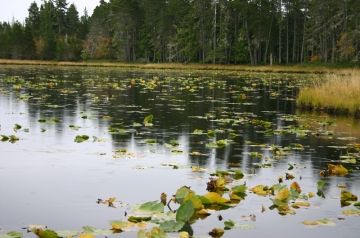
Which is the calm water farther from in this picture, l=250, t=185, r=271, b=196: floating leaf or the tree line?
the tree line

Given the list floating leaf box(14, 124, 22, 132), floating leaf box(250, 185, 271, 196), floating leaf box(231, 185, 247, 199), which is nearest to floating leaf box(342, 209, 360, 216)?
floating leaf box(250, 185, 271, 196)

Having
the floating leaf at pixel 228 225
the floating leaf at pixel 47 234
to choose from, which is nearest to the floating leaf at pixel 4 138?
the floating leaf at pixel 47 234

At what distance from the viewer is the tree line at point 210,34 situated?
71812 mm

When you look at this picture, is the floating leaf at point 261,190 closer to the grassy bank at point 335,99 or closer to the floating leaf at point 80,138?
the floating leaf at point 80,138

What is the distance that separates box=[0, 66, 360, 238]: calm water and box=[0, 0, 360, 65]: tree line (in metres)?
50.5

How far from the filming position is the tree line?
7181cm

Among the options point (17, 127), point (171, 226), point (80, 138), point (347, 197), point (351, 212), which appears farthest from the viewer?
point (17, 127)

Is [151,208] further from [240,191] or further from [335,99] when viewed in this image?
[335,99]

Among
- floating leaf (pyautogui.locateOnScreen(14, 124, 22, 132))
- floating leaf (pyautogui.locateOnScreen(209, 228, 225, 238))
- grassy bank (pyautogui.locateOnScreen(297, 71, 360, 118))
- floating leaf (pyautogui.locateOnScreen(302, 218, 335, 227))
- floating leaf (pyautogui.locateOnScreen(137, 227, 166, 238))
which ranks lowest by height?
floating leaf (pyautogui.locateOnScreen(302, 218, 335, 227))

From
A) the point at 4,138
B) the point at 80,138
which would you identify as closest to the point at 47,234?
the point at 80,138

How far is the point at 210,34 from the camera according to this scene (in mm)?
83500

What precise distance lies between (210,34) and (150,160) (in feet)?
245

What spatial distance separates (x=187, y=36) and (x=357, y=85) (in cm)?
6458

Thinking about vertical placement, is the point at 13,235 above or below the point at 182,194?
below
